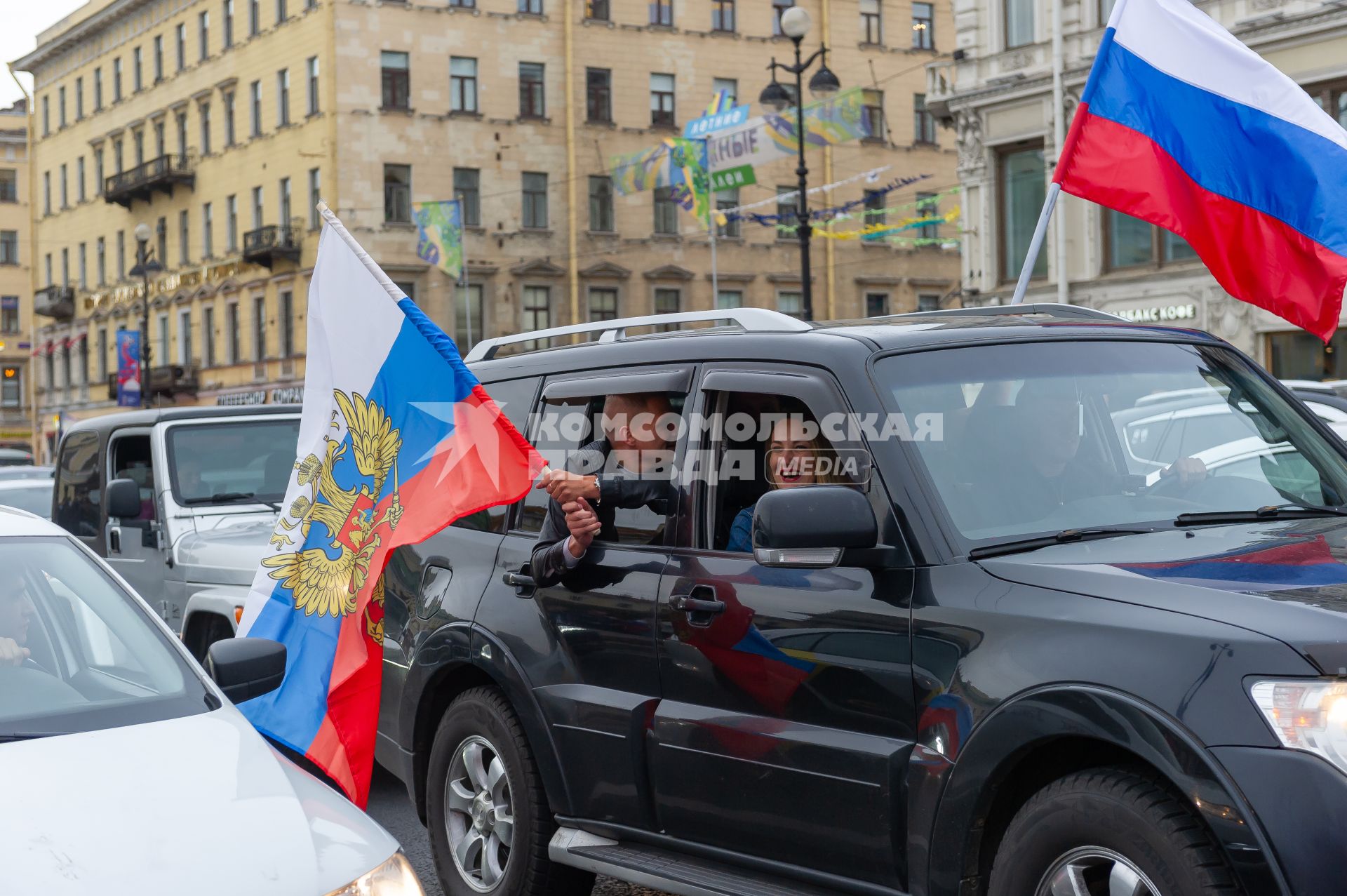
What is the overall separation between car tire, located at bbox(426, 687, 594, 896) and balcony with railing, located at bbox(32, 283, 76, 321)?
7366 cm

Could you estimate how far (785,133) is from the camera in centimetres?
3134

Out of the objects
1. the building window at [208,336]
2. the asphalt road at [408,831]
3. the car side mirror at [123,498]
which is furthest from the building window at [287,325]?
the asphalt road at [408,831]

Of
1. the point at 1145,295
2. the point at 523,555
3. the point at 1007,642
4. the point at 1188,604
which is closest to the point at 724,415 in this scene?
the point at 523,555

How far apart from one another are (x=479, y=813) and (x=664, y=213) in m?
50.4

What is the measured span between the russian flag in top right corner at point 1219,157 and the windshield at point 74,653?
453 cm

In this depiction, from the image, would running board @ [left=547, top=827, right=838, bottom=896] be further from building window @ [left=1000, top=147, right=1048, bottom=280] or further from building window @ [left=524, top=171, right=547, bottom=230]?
building window @ [left=524, top=171, right=547, bottom=230]

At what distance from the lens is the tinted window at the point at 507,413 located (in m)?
5.73

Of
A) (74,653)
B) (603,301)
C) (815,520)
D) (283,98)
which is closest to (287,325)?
(283,98)

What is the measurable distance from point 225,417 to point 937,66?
29.7 metres

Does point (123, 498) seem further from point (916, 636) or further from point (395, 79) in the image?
point (395, 79)

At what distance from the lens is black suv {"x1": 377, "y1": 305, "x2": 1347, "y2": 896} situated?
10.8 feet

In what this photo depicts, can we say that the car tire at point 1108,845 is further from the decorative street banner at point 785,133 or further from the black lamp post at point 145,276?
the black lamp post at point 145,276

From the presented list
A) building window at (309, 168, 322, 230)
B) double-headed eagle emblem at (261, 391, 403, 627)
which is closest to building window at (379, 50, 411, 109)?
building window at (309, 168, 322, 230)

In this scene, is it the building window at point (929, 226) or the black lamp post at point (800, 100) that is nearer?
the black lamp post at point (800, 100)
